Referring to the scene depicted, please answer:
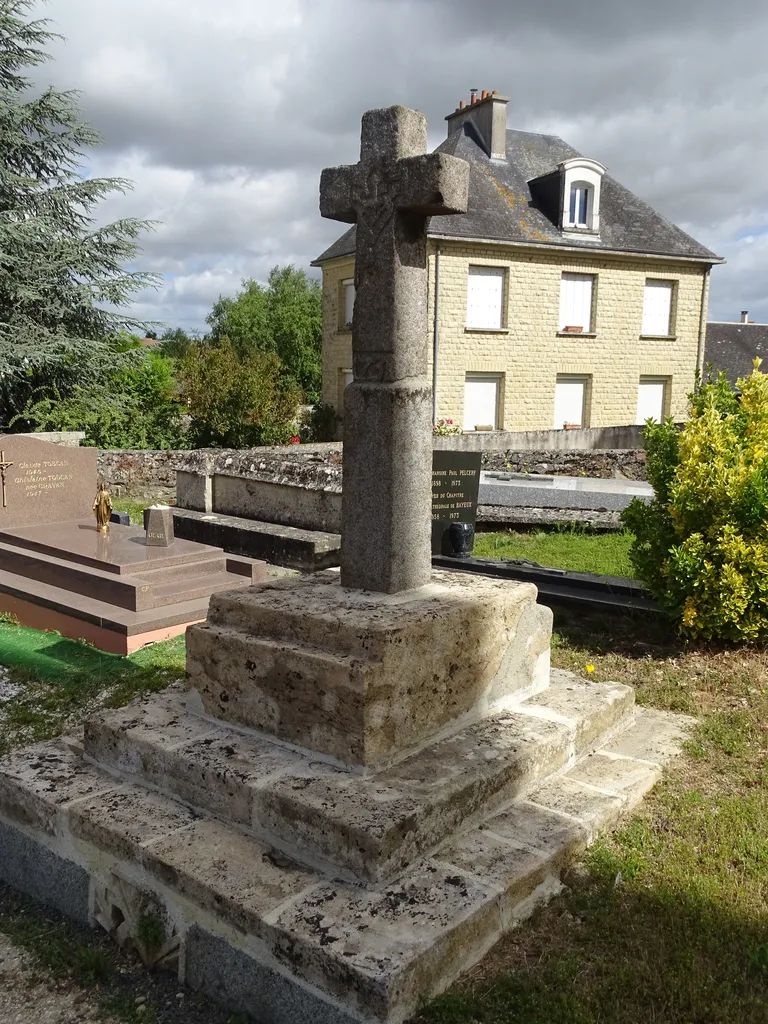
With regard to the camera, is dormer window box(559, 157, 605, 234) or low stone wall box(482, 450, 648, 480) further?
dormer window box(559, 157, 605, 234)

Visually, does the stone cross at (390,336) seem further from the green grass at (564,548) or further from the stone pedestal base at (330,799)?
the green grass at (564,548)

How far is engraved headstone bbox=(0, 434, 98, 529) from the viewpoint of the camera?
9.11 m

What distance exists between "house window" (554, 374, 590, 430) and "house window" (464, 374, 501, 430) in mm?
2004

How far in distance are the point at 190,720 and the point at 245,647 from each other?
1.75ft

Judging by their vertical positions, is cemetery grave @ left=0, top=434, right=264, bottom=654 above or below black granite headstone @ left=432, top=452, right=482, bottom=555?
below

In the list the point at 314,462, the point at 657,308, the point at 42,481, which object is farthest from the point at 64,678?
the point at 657,308

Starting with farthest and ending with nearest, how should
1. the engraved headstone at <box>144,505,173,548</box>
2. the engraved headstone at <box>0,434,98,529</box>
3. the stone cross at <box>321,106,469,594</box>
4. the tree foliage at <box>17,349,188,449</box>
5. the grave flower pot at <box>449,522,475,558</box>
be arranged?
the tree foliage at <box>17,349,188,449</box> → the engraved headstone at <box>0,434,98,529</box> → the grave flower pot at <box>449,522,475,558</box> → the engraved headstone at <box>144,505,173,548</box> → the stone cross at <box>321,106,469,594</box>

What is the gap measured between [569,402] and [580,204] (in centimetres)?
546

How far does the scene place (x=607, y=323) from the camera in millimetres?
22844

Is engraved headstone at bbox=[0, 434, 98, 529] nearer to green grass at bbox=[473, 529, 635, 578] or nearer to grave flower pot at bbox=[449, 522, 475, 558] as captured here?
grave flower pot at bbox=[449, 522, 475, 558]

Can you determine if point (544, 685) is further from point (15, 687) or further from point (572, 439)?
point (572, 439)

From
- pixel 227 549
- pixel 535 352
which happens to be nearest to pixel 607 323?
pixel 535 352

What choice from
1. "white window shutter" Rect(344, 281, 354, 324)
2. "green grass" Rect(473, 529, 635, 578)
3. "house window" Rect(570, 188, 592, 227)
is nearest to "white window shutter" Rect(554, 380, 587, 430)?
"house window" Rect(570, 188, 592, 227)

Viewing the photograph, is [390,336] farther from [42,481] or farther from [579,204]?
[579,204]
